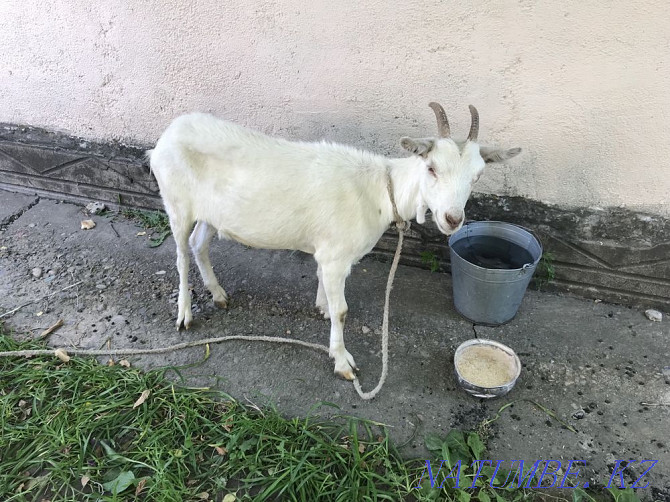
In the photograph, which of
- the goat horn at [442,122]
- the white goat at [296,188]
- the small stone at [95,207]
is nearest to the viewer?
the goat horn at [442,122]

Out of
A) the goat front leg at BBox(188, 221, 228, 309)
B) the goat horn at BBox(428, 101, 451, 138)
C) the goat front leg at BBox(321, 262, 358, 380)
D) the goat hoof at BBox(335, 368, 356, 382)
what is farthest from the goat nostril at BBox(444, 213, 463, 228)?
the goat front leg at BBox(188, 221, 228, 309)

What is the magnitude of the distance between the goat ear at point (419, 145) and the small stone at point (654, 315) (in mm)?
2490

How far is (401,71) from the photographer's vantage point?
343 centimetres

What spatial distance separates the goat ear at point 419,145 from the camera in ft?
8.24

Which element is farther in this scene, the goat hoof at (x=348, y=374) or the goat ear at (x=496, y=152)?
the goat hoof at (x=348, y=374)

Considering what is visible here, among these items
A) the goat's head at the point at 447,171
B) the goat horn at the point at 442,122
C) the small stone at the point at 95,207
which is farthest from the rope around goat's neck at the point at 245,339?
the small stone at the point at 95,207

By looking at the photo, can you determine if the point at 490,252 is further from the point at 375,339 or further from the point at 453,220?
the point at 453,220

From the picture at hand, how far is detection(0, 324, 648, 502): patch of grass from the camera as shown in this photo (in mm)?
2436

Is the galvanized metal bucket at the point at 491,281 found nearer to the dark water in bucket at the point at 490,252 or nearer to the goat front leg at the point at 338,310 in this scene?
the dark water in bucket at the point at 490,252

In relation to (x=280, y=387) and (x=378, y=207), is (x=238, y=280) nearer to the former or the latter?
(x=280, y=387)

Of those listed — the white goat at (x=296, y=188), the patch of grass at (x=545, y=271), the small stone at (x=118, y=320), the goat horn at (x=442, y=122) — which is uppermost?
the goat horn at (x=442, y=122)

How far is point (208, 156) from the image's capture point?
2955mm

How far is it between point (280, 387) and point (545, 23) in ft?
9.94

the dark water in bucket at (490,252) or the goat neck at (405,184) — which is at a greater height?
the goat neck at (405,184)
